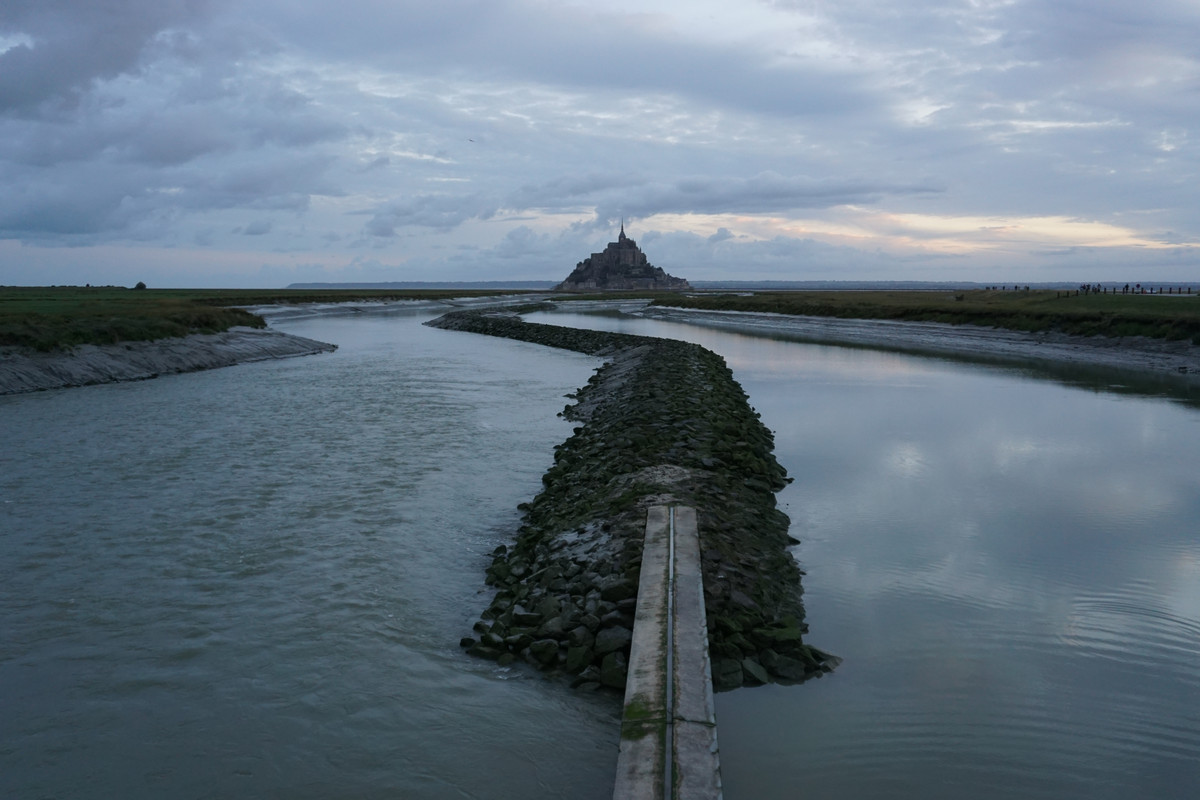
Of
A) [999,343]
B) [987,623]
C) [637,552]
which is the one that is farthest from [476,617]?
[999,343]

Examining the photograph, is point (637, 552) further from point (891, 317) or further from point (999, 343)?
point (891, 317)

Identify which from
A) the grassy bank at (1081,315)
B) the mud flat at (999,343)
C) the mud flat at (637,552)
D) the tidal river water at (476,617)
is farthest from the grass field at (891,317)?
the mud flat at (637,552)

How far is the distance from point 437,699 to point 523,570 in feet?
Answer: 9.93

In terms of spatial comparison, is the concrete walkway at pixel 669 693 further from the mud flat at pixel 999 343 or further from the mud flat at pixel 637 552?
the mud flat at pixel 999 343

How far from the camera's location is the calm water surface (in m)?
5.90

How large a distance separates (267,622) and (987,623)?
284 inches

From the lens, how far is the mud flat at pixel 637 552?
7359 mm

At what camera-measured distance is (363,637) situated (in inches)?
316

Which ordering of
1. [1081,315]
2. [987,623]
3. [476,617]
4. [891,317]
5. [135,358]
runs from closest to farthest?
[987,623] → [476,617] → [135,358] → [1081,315] → [891,317]

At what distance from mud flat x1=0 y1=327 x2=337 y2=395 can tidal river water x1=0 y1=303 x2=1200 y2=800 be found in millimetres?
8640

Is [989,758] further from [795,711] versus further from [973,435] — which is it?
[973,435]

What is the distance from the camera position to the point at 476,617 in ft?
28.6

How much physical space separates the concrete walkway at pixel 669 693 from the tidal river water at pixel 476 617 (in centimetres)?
44

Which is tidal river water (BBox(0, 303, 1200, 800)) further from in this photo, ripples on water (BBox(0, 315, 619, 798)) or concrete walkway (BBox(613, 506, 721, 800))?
concrete walkway (BBox(613, 506, 721, 800))
